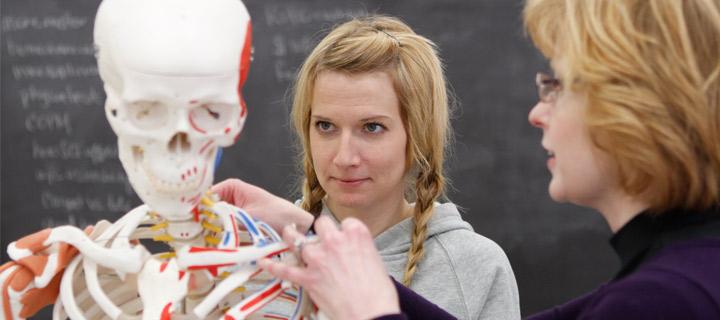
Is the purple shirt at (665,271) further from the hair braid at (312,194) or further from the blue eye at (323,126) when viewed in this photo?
the hair braid at (312,194)

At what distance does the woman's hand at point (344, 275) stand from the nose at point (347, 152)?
0.42 metres

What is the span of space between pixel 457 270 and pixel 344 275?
555 millimetres

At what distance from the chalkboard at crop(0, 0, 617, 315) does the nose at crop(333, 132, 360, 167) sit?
109 cm

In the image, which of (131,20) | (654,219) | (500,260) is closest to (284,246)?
(131,20)

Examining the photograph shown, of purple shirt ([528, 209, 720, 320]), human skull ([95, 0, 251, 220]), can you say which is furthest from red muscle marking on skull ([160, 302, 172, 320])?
purple shirt ([528, 209, 720, 320])

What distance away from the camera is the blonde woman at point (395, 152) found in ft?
4.60

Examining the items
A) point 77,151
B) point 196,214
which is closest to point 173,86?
point 196,214

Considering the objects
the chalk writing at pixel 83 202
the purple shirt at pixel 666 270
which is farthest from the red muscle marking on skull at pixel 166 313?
the chalk writing at pixel 83 202

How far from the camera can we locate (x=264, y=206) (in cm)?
120

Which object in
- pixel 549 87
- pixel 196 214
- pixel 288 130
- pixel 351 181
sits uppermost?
pixel 549 87

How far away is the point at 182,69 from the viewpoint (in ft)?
2.92

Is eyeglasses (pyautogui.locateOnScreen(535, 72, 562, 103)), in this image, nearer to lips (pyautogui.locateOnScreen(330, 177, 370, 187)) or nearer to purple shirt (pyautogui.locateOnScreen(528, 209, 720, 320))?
purple shirt (pyautogui.locateOnScreen(528, 209, 720, 320))

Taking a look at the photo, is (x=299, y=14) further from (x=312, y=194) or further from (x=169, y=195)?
(x=169, y=195)

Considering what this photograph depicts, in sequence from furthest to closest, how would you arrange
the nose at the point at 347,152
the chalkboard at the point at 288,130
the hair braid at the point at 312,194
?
the chalkboard at the point at 288,130, the hair braid at the point at 312,194, the nose at the point at 347,152
